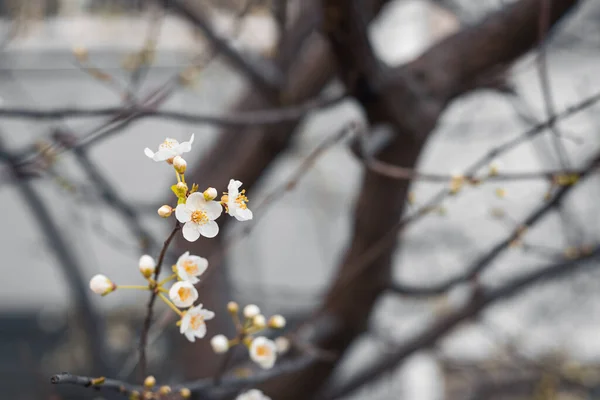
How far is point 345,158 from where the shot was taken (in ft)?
10.9

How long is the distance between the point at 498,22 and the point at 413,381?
96.4 inches

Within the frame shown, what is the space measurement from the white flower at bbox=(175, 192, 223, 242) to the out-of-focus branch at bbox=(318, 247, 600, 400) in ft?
3.71

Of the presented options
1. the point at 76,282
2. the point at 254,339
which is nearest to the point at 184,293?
the point at 254,339

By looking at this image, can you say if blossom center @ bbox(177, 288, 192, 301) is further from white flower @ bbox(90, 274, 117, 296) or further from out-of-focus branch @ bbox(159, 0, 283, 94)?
out-of-focus branch @ bbox(159, 0, 283, 94)

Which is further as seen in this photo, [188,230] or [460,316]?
[460,316]

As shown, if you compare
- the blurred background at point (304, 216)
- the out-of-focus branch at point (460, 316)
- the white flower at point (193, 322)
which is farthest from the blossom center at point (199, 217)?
the blurred background at point (304, 216)

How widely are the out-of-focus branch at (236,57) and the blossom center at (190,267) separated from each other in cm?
94

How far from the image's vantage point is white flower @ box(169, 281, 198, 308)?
519 mm

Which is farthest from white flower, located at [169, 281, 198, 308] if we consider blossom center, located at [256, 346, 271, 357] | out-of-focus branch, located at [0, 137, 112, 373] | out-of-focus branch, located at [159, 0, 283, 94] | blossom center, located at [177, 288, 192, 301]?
out-of-focus branch, located at [0, 137, 112, 373]

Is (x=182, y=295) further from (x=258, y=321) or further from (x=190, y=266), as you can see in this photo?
(x=258, y=321)

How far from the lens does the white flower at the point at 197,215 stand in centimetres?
44

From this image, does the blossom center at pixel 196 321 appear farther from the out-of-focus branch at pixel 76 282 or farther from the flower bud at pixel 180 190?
the out-of-focus branch at pixel 76 282

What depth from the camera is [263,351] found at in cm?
72

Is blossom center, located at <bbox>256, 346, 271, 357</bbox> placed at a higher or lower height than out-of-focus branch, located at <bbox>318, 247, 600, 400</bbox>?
lower
